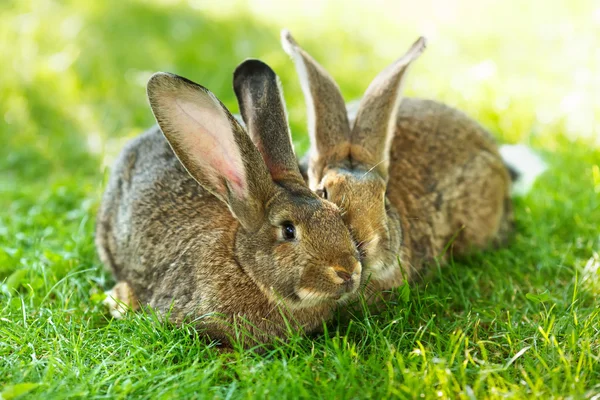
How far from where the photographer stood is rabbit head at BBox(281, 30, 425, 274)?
3877 mm

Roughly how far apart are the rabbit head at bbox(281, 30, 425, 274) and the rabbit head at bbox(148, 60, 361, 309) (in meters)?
0.23

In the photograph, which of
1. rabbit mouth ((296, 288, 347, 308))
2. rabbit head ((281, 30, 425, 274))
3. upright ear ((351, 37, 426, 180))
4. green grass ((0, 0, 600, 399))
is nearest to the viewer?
green grass ((0, 0, 600, 399))

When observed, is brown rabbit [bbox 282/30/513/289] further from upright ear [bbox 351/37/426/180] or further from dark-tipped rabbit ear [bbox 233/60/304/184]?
dark-tipped rabbit ear [bbox 233/60/304/184]

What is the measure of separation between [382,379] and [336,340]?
1.21 feet

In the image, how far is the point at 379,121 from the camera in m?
4.37

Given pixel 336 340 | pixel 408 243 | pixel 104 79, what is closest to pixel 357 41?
pixel 104 79

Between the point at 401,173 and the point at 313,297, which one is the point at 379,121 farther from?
the point at 313,297

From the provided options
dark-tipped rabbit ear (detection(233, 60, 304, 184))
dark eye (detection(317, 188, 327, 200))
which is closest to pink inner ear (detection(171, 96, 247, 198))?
dark-tipped rabbit ear (detection(233, 60, 304, 184))

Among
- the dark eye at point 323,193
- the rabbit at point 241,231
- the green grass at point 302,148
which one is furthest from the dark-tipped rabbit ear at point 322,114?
the green grass at point 302,148

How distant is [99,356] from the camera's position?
146 inches

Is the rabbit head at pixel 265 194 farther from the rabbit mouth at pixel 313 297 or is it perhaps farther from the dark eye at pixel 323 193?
the dark eye at pixel 323 193

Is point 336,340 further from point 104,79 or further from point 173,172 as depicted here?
point 104,79

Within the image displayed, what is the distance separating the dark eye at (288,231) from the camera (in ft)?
11.8

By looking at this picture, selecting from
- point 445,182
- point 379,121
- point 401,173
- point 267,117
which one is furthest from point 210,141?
point 445,182
